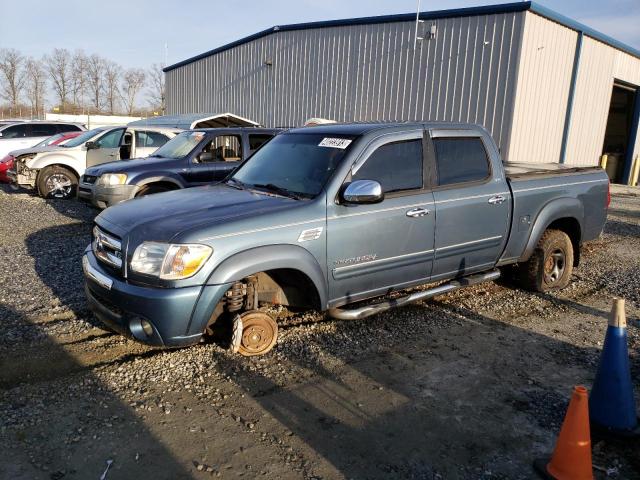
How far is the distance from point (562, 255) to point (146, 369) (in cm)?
474

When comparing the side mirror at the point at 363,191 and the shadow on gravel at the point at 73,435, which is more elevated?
the side mirror at the point at 363,191

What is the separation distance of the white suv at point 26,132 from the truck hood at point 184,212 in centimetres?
1434

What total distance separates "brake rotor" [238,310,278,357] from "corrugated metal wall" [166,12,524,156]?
11288 mm

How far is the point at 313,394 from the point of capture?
3.63m

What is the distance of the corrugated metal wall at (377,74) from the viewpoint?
1352cm

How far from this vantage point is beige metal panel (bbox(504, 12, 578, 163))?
13348 mm

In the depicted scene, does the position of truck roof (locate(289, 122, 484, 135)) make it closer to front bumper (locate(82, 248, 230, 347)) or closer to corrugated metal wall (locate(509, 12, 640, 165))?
front bumper (locate(82, 248, 230, 347))

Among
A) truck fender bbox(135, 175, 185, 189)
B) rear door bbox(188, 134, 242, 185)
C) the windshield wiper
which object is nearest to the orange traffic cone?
the windshield wiper

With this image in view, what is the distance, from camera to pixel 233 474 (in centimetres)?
279

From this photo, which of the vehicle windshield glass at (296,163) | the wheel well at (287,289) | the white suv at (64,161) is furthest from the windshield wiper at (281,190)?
the white suv at (64,161)

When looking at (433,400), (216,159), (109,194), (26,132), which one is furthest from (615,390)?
(26,132)

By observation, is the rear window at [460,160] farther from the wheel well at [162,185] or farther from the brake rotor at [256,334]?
the wheel well at [162,185]

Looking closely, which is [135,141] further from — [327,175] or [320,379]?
[320,379]

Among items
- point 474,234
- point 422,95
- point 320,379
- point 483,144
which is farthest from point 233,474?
point 422,95
